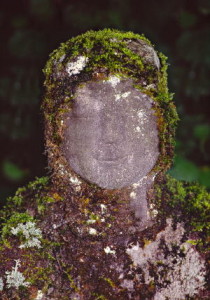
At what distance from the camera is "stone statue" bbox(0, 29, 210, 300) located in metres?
1.18

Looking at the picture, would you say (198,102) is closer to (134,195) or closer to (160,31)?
(160,31)

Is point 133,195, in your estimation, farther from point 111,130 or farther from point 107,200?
point 111,130

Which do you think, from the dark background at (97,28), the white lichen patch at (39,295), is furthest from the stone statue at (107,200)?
the dark background at (97,28)

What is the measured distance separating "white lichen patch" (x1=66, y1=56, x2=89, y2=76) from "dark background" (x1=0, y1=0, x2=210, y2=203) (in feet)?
4.68

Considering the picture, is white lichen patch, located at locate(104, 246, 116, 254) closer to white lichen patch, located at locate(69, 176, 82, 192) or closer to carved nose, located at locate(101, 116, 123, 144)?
white lichen patch, located at locate(69, 176, 82, 192)

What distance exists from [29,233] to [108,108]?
55cm

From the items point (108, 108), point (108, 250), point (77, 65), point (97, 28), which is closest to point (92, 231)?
point (108, 250)

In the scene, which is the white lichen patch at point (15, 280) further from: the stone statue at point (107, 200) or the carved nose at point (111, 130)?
the carved nose at point (111, 130)

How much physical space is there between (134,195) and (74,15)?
1.91m

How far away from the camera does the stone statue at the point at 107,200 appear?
3.87 feet

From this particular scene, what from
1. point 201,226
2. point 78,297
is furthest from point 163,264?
point 78,297

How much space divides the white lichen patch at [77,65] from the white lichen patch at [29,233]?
1.89 ft

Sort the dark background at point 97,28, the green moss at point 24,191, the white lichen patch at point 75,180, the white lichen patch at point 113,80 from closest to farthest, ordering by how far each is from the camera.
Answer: the white lichen patch at point 113,80
the white lichen patch at point 75,180
the green moss at point 24,191
the dark background at point 97,28

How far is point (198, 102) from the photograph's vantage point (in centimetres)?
313
